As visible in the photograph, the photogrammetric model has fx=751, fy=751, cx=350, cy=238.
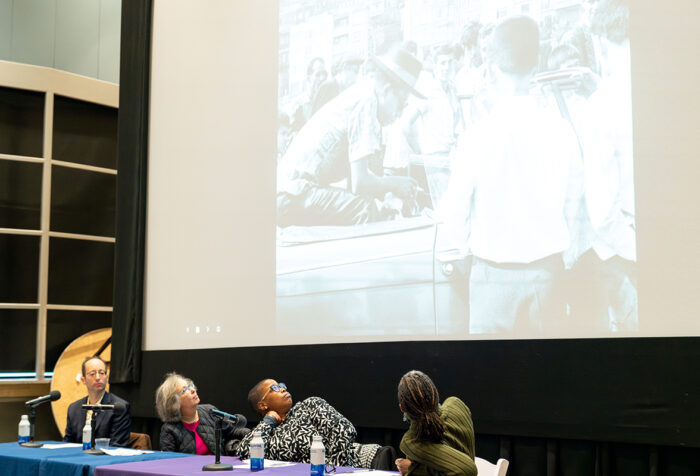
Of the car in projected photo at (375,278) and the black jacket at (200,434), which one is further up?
the car in projected photo at (375,278)

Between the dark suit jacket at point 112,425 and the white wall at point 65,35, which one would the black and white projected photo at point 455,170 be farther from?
the white wall at point 65,35

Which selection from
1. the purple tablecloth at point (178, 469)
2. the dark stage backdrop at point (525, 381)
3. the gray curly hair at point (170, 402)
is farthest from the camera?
the gray curly hair at point (170, 402)

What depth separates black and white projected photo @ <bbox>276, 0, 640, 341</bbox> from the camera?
3986mm

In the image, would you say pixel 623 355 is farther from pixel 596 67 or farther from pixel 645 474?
pixel 596 67

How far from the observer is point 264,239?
18.0ft

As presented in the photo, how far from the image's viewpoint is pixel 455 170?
447cm

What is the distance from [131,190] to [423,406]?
4581 millimetres

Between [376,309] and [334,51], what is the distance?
181 cm

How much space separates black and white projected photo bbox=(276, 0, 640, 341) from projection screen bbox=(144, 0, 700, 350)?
0.01m

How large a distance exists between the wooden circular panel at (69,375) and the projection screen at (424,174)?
2.50 feet

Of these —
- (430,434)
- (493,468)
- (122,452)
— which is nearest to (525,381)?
(493,468)

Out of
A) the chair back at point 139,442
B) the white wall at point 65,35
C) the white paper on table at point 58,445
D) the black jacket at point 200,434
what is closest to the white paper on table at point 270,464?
the black jacket at point 200,434

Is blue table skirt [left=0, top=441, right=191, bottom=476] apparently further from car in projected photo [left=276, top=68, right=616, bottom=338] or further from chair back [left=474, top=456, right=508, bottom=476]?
chair back [left=474, top=456, right=508, bottom=476]

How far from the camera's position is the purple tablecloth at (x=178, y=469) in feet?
10.9
